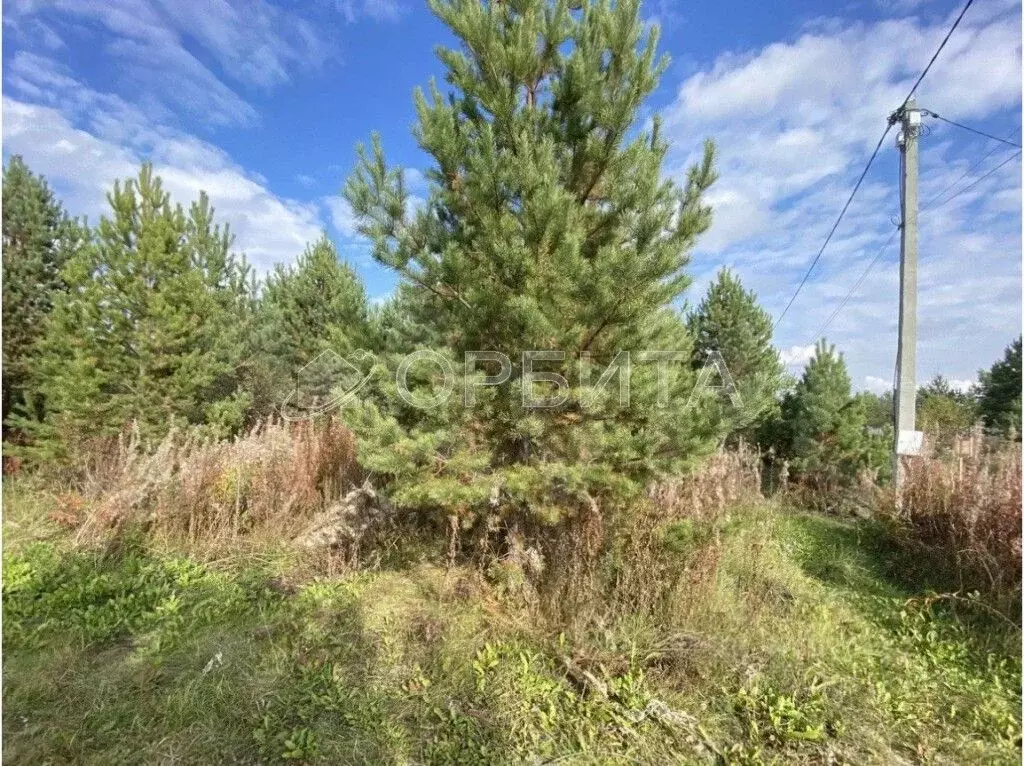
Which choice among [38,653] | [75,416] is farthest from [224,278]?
[38,653]

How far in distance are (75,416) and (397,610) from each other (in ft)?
Result: 22.3

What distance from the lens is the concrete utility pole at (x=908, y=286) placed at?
5520 millimetres

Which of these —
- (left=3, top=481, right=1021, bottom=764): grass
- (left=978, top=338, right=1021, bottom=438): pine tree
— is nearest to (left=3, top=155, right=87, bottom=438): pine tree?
(left=3, top=481, right=1021, bottom=764): grass

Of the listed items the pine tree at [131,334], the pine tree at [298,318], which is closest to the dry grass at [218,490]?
the pine tree at [131,334]

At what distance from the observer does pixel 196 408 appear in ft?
23.9

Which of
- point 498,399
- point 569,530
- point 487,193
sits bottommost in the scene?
point 569,530

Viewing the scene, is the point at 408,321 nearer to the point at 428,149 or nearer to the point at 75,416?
the point at 428,149

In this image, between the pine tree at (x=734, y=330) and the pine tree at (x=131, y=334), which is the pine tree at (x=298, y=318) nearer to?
the pine tree at (x=131, y=334)

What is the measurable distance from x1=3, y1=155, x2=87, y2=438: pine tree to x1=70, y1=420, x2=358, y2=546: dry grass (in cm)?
615

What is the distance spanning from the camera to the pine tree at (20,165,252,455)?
6.70 metres

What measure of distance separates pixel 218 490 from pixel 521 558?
3.09 m

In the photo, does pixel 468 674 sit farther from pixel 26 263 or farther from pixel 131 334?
pixel 26 263

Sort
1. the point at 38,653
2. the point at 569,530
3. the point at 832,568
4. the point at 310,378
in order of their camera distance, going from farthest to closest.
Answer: the point at 310,378 < the point at 832,568 < the point at 569,530 < the point at 38,653

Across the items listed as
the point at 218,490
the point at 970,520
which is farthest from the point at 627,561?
the point at 218,490
